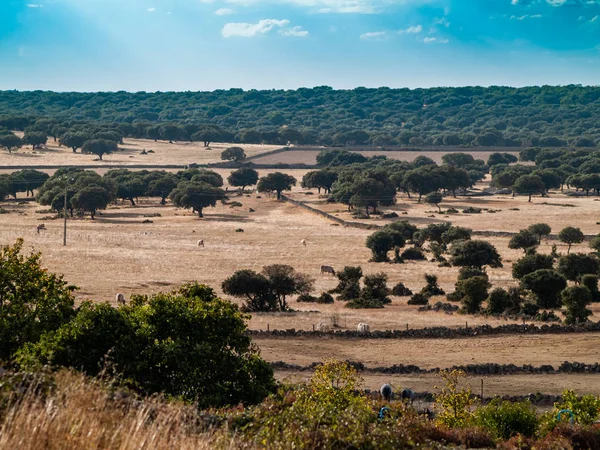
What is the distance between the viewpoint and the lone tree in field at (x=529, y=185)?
11581 centimetres

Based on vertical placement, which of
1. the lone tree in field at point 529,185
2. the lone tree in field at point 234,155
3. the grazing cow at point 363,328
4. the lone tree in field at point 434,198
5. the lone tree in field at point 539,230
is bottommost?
the grazing cow at point 363,328

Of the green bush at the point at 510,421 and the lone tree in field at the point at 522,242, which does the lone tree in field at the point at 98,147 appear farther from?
the green bush at the point at 510,421

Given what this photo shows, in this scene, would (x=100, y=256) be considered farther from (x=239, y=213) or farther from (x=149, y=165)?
(x=149, y=165)

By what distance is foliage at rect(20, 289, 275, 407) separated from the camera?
1952 cm

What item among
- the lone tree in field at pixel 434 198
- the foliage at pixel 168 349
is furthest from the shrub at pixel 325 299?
the lone tree in field at pixel 434 198

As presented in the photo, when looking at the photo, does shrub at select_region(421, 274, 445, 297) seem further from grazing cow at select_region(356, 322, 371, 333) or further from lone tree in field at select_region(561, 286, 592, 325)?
grazing cow at select_region(356, 322, 371, 333)

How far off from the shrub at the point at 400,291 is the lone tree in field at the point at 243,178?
7860 cm

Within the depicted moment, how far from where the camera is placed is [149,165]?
152 m

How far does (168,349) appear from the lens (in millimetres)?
20547

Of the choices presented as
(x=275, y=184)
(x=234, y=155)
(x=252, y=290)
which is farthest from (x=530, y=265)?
(x=234, y=155)

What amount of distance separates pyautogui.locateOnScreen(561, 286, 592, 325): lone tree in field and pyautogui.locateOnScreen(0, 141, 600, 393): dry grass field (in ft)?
6.35

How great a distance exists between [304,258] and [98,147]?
106782 millimetres

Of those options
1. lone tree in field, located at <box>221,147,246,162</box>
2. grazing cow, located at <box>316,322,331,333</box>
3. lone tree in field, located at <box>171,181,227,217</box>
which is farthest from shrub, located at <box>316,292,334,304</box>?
lone tree in field, located at <box>221,147,246,162</box>

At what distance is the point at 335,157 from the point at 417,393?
5428 inches
